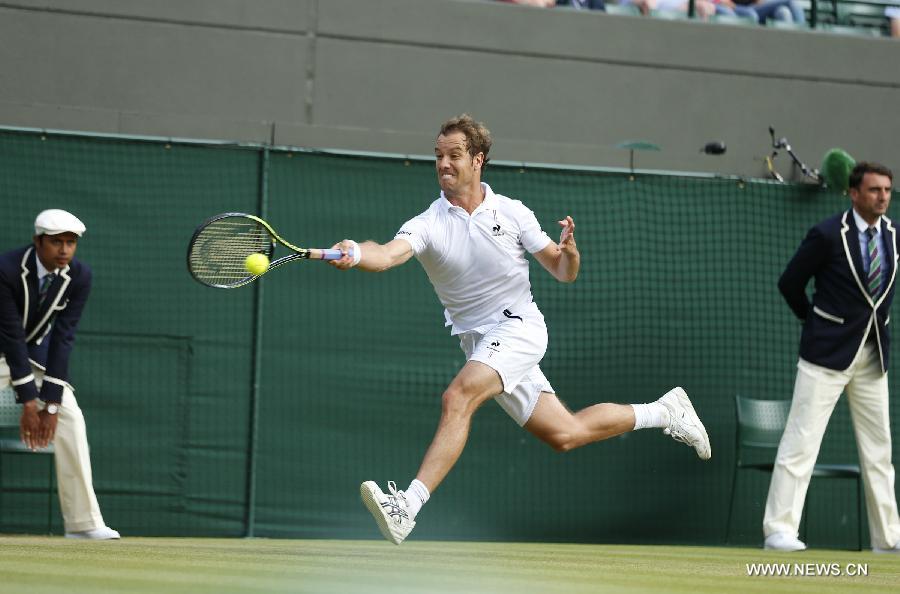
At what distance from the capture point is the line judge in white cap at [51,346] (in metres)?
7.74

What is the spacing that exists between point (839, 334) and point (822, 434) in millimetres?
612

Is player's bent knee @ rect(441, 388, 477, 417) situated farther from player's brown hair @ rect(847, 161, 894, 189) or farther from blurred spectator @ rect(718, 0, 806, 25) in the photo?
blurred spectator @ rect(718, 0, 806, 25)

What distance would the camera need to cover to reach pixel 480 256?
6.82 m

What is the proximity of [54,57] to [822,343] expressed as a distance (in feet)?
19.0

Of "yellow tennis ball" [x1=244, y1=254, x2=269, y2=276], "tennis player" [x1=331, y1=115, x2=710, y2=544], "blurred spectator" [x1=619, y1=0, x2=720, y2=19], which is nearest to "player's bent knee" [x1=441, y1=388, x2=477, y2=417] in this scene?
"tennis player" [x1=331, y1=115, x2=710, y2=544]

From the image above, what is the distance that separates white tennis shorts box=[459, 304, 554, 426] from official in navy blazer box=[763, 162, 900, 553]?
7.60 feet

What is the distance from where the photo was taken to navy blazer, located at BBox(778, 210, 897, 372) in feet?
28.3

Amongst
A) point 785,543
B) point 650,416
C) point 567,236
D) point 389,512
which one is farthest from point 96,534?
point 785,543

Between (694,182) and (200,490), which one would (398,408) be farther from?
(694,182)

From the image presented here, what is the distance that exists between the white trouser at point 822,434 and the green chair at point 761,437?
0.53 metres

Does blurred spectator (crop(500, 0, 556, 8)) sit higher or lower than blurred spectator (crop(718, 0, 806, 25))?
lower

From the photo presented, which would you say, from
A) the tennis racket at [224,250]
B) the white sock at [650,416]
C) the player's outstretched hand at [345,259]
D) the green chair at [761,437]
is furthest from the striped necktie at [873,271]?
the player's outstretched hand at [345,259]

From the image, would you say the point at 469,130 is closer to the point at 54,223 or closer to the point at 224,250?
the point at 224,250

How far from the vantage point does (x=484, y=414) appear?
9.54 meters
